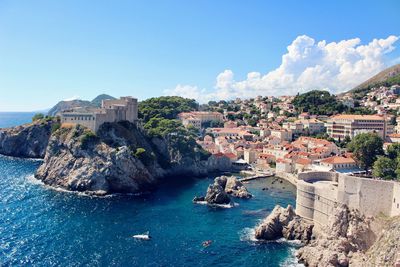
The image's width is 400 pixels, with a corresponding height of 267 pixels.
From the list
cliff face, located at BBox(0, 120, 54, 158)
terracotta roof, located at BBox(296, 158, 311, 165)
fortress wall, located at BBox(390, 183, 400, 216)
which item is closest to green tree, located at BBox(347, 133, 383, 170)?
terracotta roof, located at BBox(296, 158, 311, 165)

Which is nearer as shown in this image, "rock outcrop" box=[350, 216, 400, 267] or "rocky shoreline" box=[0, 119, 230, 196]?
"rock outcrop" box=[350, 216, 400, 267]

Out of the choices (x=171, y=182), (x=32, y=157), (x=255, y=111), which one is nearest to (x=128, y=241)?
(x=171, y=182)

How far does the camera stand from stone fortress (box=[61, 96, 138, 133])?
2707 inches

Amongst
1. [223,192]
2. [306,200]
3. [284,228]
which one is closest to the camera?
[284,228]

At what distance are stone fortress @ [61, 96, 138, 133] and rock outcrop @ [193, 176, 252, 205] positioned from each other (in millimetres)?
24841

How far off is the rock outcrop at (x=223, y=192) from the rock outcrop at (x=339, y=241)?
17680 millimetres

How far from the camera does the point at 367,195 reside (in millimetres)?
36812

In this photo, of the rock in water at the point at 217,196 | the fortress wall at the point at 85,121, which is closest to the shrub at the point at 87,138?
the fortress wall at the point at 85,121

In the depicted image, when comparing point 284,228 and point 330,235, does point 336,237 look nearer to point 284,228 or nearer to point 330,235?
point 330,235

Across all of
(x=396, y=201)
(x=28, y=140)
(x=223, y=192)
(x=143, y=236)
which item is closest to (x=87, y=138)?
(x=223, y=192)

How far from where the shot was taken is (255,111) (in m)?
142

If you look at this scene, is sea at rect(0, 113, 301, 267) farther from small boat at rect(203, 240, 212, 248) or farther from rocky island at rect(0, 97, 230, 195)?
rocky island at rect(0, 97, 230, 195)

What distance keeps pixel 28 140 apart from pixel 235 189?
199ft

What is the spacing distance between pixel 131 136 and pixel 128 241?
3494 cm
